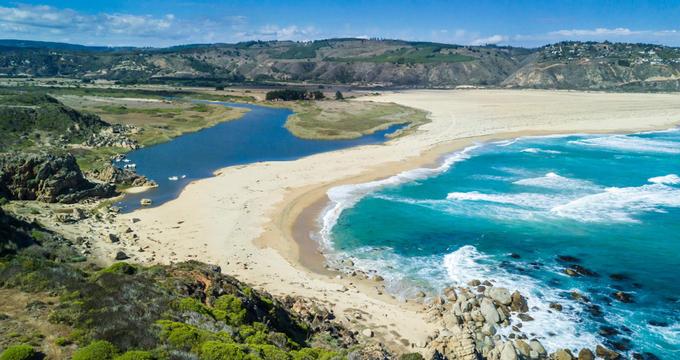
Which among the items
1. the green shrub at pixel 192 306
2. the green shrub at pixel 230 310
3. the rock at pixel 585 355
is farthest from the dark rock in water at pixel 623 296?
the green shrub at pixel 192 306

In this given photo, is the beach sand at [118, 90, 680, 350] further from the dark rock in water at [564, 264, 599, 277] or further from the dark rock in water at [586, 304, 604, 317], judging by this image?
the dark rock in water at [564, 264, 599, 277]

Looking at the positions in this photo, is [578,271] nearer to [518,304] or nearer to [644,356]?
[518,304]

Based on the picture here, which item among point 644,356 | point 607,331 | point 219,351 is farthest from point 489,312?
point 219,351

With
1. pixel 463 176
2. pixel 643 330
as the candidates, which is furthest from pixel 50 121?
pixel 643 330

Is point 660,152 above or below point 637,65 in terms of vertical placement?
below

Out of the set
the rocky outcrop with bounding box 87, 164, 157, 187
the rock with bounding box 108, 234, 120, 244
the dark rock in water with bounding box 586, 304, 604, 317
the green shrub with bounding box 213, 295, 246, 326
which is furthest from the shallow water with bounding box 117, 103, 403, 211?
the dark rock in water with bounding box 586, 304, 604, 317

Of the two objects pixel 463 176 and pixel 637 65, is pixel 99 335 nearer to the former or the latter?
pixel 463 176
